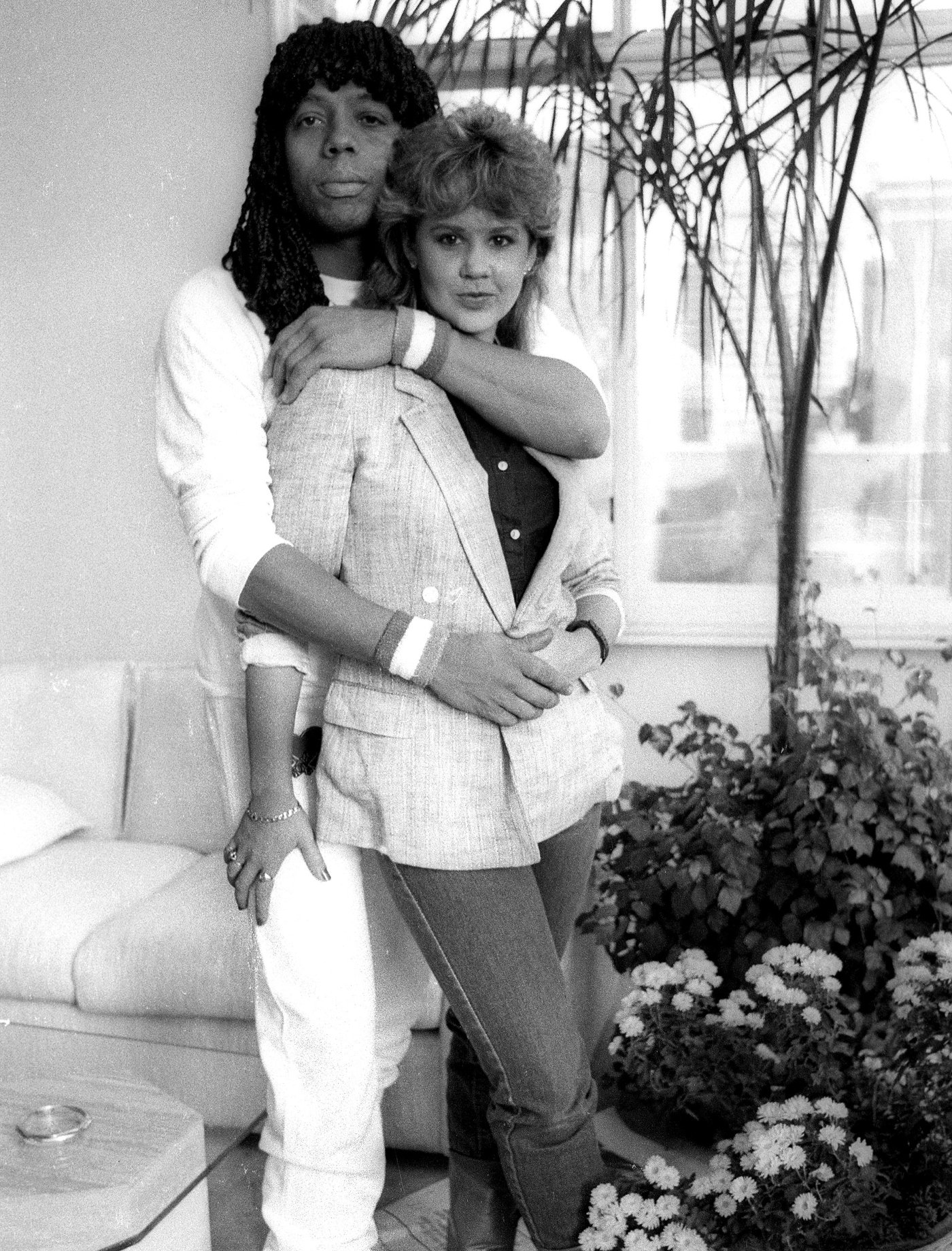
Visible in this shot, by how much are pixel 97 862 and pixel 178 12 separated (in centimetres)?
107

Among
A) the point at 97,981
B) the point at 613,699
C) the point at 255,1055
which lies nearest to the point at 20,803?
the point at 97,981

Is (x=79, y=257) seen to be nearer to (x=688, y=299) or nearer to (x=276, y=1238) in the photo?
(x=688, y=299)

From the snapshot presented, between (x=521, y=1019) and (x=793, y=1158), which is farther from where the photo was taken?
(x=793, y=1158)

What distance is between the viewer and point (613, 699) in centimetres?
230

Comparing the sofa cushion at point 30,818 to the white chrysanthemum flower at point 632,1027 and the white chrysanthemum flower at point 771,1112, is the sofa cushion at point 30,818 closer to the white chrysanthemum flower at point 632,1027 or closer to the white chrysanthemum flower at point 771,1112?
the white chrysanthemum flower at point 632,1027

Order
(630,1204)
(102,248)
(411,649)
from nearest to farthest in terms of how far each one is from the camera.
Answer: (411,649)
(630,1204)
(102,248)

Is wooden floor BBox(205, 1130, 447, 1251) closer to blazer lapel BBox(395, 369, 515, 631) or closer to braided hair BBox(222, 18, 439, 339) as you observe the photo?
blazer lapel BBox(395, 369, 515, 631)

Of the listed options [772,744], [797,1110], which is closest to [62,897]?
[797,1110]

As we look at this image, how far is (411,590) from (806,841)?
36.6 inches

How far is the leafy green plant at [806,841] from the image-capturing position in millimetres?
2029

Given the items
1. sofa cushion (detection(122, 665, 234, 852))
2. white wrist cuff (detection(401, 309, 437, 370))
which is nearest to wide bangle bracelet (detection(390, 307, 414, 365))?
white wrist cuff (detection(401, 309, 437, 370))

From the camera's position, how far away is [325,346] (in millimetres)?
1345

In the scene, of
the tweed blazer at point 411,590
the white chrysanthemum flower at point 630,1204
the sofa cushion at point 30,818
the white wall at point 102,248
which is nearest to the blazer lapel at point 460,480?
the tweed blazer at point 411,590

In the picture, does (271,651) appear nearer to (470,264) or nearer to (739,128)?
(470,264)
